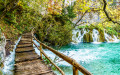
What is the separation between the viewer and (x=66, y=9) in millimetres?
17922

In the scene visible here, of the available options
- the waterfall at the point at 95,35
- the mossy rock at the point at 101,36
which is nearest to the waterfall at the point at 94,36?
the waterfall at the point at 95,35

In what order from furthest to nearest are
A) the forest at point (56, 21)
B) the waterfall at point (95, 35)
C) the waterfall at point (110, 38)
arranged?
the waterfall at point (110, 38)
the waterfall at point (95, 35)
the forest at point (56, 21)

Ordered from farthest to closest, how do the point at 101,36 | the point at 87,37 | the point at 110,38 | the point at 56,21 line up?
the point at 110,38 < the point at 101,36 < the point at 87,37 < the point at 56,21

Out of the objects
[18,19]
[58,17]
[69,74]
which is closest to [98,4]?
[69,74]

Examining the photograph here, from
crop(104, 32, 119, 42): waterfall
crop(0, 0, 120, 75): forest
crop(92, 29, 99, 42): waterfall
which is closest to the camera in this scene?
crop(0, 0, 120, 75): forest

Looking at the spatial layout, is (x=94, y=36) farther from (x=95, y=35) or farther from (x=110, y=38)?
(x=110, y=38)

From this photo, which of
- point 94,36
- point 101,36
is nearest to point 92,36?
point 94,36

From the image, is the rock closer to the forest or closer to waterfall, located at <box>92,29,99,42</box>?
the forest

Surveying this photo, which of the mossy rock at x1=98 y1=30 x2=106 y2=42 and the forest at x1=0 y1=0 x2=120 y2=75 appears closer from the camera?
the forest at x1=0 y1=0 x2=120 y2=75

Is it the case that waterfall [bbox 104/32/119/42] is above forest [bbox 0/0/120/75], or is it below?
below

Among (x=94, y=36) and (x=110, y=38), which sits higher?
(x=94, y=36)

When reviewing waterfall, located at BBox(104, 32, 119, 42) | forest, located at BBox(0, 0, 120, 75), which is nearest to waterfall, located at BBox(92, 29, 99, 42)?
forest, located at BBox(0, 0, 120, 75)

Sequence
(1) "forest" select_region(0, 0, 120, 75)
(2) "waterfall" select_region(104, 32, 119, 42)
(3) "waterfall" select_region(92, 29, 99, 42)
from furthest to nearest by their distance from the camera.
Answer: (2) "waterfall" select_region(104, 32, 119, 42) < (3) "waterfall" select_region(92, 29, 99, 42) < (1) "forest" select_region(0, 0, 120, 75)

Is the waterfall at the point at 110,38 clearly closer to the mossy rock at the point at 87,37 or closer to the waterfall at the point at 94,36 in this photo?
the waterfall at the point at 94,36
